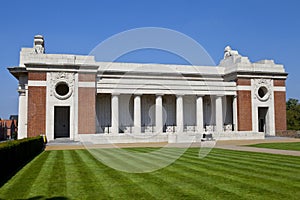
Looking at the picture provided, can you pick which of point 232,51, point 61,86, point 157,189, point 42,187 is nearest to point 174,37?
point 157,189

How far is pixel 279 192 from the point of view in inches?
364

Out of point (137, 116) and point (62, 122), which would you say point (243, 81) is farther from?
point (62, 122)

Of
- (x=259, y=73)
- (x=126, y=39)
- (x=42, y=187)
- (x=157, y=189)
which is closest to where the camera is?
(x=157, y=189)

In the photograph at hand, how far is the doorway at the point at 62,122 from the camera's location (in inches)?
1811

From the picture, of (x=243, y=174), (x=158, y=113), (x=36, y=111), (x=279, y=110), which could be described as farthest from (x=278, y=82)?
(x=243, y=174)

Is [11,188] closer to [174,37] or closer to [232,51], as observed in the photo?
[174,37]

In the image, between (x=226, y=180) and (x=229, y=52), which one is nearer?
(x=226, y=180)

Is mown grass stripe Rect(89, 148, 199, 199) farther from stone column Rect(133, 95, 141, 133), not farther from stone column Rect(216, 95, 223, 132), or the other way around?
stone column Rect(216, 95, 223, 132)

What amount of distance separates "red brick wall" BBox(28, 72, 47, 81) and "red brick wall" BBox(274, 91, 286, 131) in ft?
114

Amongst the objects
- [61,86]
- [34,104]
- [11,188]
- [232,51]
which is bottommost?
[11,188]

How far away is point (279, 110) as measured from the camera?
4994cm

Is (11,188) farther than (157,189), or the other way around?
(11,188)

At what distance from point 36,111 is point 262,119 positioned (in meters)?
35.2

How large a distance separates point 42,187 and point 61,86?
35.5m
